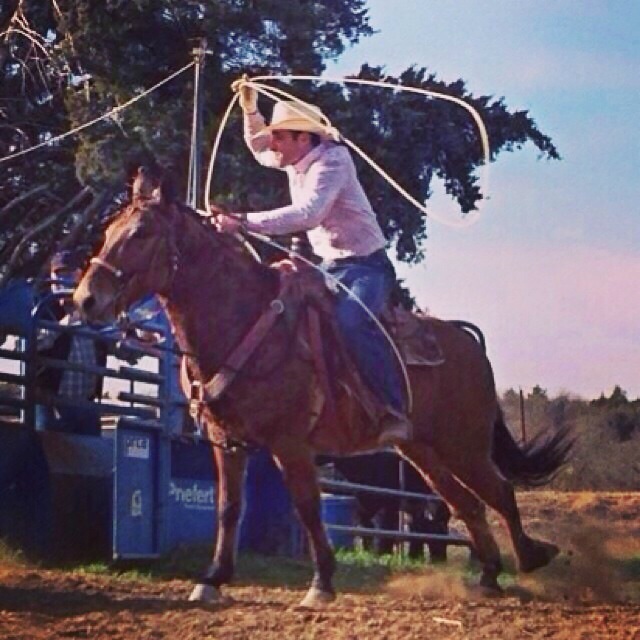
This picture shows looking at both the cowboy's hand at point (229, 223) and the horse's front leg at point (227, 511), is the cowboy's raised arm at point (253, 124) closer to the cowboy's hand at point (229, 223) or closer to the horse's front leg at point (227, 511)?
the cowboy's hand at point (229, 223)

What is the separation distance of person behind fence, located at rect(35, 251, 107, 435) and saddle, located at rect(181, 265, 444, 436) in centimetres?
291

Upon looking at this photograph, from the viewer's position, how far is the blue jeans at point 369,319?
9133 mm

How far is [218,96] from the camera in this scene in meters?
21.1

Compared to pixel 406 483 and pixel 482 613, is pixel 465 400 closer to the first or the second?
pixel 482 613

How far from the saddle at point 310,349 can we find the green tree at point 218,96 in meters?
11.2

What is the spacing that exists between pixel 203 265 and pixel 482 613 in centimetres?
232

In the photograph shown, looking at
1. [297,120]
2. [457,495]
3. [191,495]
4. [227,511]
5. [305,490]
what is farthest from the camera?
[191,495]

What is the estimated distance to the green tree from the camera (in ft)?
69.5

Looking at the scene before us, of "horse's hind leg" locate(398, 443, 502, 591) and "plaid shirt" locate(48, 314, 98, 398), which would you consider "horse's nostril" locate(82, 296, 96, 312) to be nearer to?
"horse's hind leg" locate(398, 443, 502, 591)

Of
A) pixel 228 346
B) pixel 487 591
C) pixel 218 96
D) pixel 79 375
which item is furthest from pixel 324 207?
pixel 218 96

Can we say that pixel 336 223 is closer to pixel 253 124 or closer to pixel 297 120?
pixel 297 120

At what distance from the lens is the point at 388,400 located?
9.35m

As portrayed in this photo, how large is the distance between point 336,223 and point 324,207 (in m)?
0.45

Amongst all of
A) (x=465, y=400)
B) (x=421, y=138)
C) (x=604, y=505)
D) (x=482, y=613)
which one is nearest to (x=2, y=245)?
(x=421, y=138)
